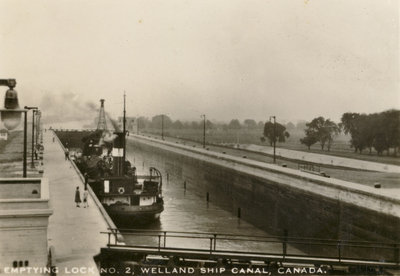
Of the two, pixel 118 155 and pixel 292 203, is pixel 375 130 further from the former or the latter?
pixel 118 155

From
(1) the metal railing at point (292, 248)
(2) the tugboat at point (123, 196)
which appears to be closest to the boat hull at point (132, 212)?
(2) the tugboat at point (123, 196)

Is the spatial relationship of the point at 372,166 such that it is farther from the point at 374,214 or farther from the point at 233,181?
the point at 374,214

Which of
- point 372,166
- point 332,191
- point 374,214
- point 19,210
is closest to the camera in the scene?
point 19,210

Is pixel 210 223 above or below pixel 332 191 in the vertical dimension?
below

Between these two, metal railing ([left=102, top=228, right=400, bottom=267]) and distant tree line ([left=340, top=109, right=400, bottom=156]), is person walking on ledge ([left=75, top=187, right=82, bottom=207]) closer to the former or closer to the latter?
metal railing ([left=102, top=228, right=400, bottom=267])

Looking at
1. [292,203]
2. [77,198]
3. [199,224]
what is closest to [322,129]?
[199,224]

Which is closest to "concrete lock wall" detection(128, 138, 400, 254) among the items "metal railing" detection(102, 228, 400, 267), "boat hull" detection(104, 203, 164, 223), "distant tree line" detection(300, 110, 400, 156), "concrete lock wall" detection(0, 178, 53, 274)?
"metal railing" detection(102, 228, 400, 267)

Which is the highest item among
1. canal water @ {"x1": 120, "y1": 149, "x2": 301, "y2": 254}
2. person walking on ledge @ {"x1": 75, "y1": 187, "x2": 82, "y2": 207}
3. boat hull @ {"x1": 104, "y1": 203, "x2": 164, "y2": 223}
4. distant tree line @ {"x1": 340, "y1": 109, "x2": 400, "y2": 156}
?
distant tree line @ {"x1": 340, "y1": 109, "x2": 400, "y2": 156}

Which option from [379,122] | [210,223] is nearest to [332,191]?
[210,223]
